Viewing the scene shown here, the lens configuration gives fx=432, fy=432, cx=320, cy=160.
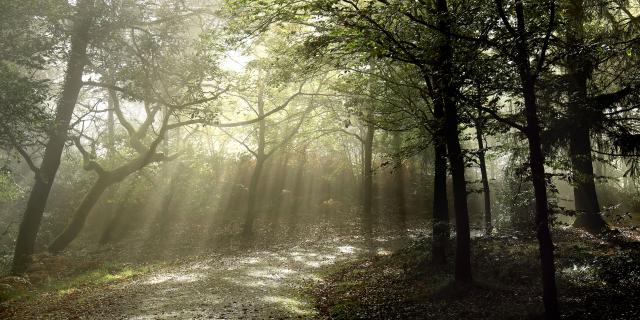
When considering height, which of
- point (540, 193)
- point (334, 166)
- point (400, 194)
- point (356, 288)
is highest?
point (334, 166)

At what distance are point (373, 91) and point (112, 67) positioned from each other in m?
9.81

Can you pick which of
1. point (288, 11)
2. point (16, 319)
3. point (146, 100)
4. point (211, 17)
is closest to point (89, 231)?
point (146, 100)

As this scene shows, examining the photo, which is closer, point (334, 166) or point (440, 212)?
point (440, 212)

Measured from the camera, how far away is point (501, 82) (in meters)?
6.74

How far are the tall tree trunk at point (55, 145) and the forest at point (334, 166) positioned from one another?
73 mm

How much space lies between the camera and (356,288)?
10367 mm

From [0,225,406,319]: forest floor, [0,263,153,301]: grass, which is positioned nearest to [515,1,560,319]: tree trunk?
[0,225,406,319]: forest floor

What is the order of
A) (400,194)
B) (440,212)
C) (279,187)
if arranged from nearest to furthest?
(440,212) → (400,194) → (279,187)

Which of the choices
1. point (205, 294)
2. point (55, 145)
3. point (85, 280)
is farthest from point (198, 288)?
point (55, 145)

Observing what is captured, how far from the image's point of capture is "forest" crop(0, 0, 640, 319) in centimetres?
736

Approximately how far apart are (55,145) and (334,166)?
16.1 m

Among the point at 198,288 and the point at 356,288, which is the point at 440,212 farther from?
the point at 198,288

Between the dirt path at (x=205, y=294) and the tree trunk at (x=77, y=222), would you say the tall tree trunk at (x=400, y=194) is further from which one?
the tree trunk at (x=77, y=222)

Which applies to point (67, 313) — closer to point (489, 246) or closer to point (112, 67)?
point (112, 67)
